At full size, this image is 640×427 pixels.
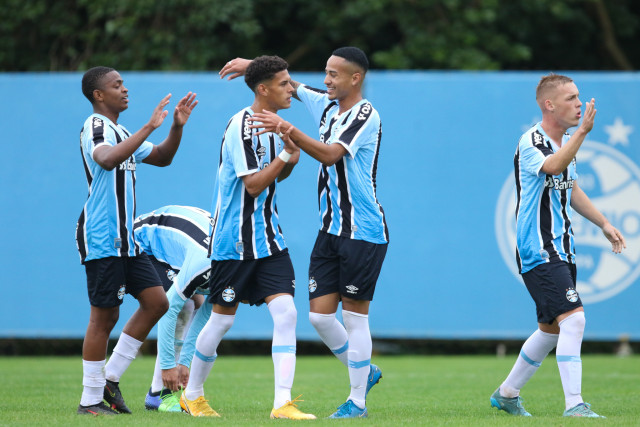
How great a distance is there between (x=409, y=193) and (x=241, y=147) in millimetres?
6273

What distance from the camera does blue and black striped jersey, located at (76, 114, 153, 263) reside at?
20.2 ft

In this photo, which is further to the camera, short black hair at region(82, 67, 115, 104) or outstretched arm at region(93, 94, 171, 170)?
short black hair at region(82, 67, 115, 104)

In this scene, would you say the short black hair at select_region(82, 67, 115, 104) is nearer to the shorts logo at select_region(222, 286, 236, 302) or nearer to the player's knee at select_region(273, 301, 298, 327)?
the shorts logo at select_region(222, 286, 236, 302)

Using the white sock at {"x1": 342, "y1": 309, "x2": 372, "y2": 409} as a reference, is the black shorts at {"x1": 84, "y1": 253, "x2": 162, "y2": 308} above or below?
above

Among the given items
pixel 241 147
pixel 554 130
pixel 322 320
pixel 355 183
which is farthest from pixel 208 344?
pixel 554 130

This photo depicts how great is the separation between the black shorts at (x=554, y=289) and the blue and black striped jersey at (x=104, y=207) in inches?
111

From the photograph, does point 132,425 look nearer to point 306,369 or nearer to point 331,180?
point 331,180

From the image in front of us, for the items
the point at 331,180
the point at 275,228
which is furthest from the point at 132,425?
the point at 331,180

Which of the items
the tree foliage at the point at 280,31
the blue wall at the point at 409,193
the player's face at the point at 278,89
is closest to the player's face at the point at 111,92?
the player's face at the point at 278,89

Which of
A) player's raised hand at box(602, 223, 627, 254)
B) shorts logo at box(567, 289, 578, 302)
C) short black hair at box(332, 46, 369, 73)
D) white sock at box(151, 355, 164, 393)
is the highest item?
short black hair at box(332, 46, 369, 73)

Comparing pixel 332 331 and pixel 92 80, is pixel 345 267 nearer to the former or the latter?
pixel 332 331

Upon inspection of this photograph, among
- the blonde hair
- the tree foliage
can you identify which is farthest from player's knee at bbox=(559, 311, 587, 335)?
the tree foliage

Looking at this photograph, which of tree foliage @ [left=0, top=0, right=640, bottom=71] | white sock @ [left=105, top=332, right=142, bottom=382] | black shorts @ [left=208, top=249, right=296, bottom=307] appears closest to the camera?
black shorts @ [left=208, top=249, right=296, bottom=307]

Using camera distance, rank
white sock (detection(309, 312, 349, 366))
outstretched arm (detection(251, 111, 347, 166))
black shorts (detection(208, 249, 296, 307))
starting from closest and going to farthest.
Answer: outstretched arm (detection(251, 111, 347, 166)), black shorts (detection(208, 249, 296, 307)), white sock (detection(309, 312, 349, 366))
